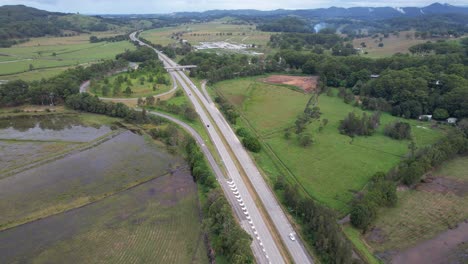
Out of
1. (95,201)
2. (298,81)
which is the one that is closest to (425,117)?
(298,81)

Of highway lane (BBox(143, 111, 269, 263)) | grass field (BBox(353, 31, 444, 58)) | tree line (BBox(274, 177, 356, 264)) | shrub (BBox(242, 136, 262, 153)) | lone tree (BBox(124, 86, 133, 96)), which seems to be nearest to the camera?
tree line (BBox(274, 177, 356, 264))

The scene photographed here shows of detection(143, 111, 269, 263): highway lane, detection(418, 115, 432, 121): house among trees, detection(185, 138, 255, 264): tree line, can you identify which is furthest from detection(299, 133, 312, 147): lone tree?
detection(418, 115, 432, 121): house among trees

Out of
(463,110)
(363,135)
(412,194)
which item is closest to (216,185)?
(412,194)

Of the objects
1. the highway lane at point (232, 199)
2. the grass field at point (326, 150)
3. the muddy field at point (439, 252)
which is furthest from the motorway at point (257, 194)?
the muddy field at point (439, 252)

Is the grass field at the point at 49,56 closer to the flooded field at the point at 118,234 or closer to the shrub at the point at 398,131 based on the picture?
the flooded field at the point at 118,234

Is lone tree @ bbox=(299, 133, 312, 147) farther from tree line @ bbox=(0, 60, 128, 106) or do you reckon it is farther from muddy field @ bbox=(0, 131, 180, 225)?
tree line @ bbox=(0, 60, 128, 106)

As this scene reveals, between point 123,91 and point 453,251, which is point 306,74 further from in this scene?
point 453,251
